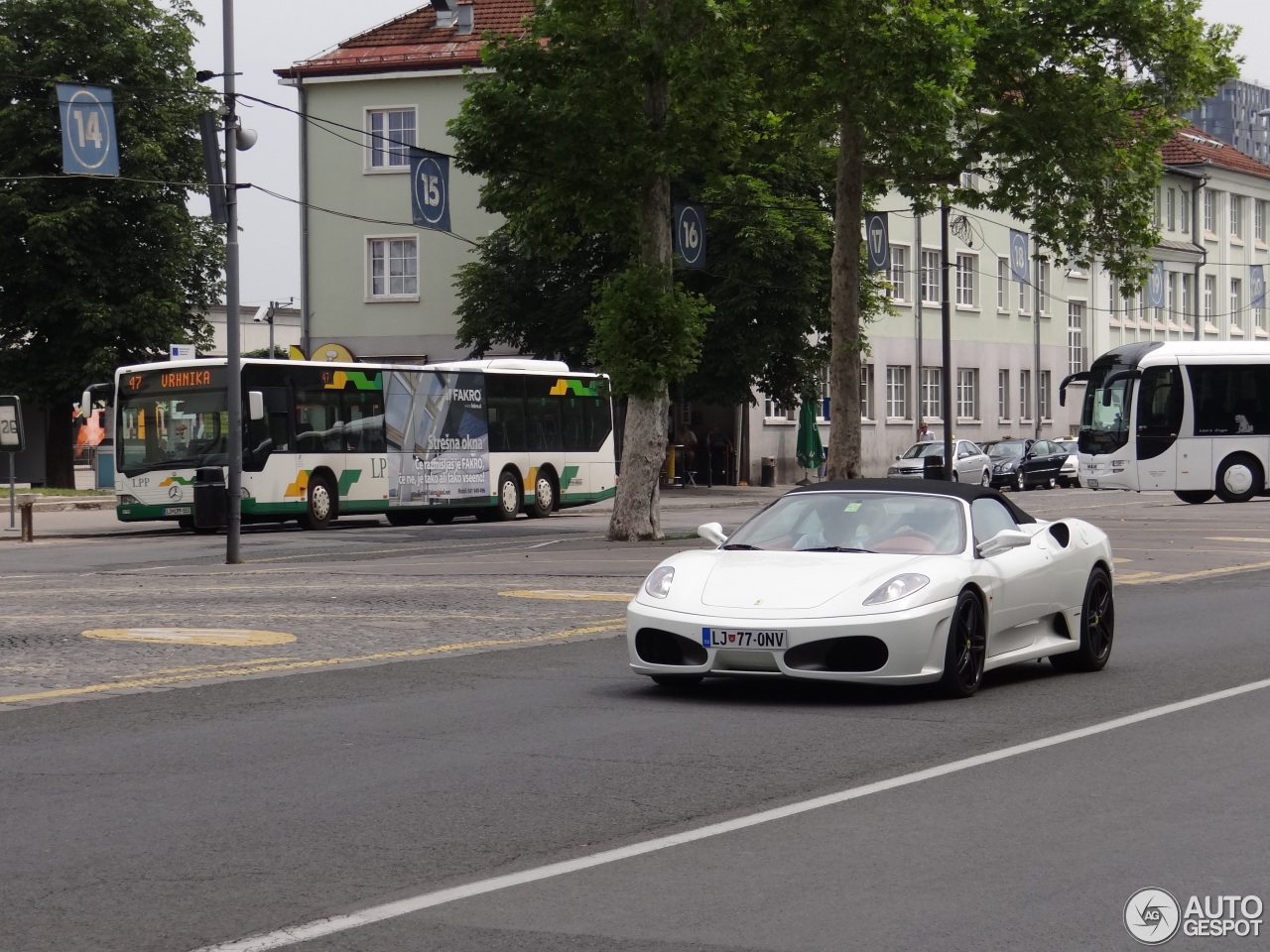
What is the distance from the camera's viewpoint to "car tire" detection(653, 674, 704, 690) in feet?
37.9

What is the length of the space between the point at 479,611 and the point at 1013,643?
6.74 metres

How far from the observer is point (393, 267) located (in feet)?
194

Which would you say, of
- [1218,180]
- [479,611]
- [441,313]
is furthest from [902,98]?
[1218,180]

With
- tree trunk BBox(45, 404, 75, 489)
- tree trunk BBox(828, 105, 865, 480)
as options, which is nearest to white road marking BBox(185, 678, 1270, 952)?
tree trunk BBox(828, 105, 865, 480)

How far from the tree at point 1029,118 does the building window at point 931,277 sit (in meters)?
29.3

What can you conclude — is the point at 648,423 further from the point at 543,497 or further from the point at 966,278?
the point at 966,278

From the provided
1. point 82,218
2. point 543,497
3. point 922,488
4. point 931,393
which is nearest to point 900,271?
point 931,393

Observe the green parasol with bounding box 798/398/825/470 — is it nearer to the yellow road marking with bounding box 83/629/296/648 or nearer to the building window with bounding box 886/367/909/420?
the building window with bounding box 886/367/909/420

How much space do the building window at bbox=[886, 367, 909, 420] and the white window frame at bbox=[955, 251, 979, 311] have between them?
4.61 meters

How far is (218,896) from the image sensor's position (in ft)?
20.2

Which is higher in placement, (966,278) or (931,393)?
(966,278)

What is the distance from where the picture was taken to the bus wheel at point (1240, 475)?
145 ft

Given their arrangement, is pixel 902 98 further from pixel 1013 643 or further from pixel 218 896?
pixel 218 896

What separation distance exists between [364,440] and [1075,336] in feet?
157
